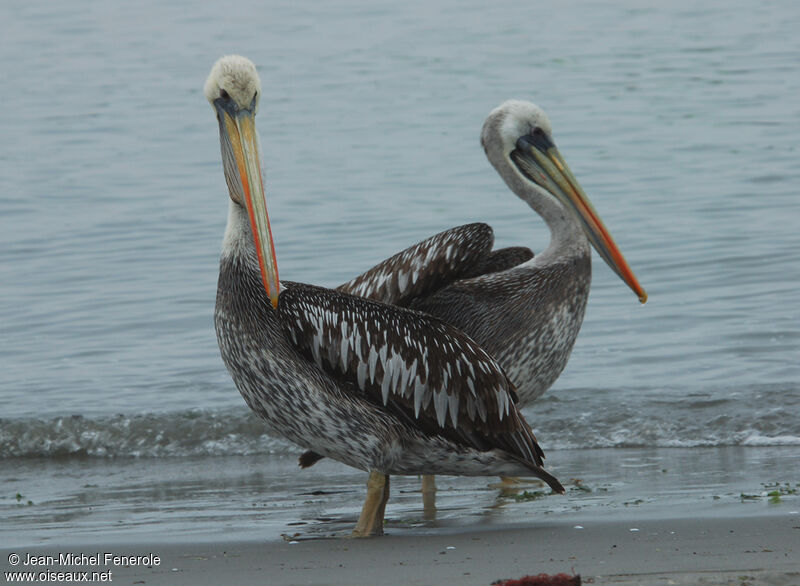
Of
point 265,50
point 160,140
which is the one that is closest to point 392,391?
point 160,140

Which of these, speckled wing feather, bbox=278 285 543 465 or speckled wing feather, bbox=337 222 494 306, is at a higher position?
speckled wing feather, bbox=337 222 494 306

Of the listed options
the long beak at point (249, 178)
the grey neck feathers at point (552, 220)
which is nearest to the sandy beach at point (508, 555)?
the long beak at point (249, 178)

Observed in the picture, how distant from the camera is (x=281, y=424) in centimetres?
439

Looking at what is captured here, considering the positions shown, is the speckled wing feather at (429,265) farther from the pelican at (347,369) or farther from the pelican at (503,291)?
the pelican at (347,369)

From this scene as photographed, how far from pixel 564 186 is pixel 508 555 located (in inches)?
99.7

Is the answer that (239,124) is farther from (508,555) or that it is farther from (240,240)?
(508,555)

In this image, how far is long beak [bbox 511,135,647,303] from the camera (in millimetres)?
5898

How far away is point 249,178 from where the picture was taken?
14.5 feet

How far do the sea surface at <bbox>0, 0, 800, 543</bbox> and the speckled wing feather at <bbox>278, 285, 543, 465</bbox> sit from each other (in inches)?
21.8

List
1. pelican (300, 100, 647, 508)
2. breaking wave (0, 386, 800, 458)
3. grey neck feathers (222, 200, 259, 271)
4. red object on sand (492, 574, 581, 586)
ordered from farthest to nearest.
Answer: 1. breaking wave (0, 386, 800, 458)
2. pelican (300, 100, 647, 508)
3. grey neck feathers (222, 200, 259, 271)
4. red object on sand (492, 574, 581, 586)

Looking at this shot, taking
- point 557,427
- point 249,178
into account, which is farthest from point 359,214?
point 249,178

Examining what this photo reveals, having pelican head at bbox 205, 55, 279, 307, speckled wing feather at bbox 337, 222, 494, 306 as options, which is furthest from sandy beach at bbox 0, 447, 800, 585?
pelican head at bbox 205, 55, 279, 307

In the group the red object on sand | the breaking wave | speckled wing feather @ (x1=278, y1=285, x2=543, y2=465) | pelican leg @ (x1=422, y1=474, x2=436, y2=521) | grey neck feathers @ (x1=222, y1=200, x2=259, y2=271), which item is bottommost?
the breaking wave

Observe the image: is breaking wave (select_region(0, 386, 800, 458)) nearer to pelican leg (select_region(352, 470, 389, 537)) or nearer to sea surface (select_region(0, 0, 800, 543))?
sea surface (select_region(0, 0, 800, 543))
